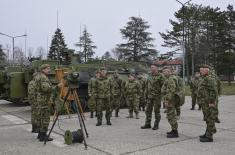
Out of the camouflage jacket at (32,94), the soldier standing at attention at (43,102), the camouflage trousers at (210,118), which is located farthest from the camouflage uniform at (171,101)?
the camouflage jacket at (32,94)

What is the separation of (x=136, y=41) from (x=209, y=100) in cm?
5616

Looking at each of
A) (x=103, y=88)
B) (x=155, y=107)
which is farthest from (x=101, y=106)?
(x=155, y=107)

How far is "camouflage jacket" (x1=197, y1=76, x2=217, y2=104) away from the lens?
9.33 metres

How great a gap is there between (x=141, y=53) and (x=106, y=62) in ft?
148

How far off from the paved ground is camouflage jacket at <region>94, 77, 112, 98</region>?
0.96 meters

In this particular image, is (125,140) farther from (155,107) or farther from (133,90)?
(133,90)

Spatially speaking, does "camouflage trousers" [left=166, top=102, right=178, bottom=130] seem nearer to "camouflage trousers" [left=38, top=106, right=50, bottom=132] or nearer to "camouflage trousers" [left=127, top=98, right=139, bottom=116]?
"camouflage trousers" [left=38, top=106, right=50, bottom=132]

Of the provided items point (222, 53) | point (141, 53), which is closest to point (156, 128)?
point (222, 53)

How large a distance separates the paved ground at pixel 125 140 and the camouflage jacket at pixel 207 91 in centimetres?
99

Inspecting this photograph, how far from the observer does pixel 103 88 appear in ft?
40.7

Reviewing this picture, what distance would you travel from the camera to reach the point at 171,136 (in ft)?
32.6

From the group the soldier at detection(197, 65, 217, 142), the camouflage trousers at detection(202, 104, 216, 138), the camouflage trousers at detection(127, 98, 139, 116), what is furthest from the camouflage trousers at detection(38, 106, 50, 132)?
the camouflage trousers at detection(127, 98, 139, 116)

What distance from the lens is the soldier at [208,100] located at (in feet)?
30.5

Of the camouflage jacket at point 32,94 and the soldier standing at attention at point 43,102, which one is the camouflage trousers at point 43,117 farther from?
the camouflage jacket at point 32,94
